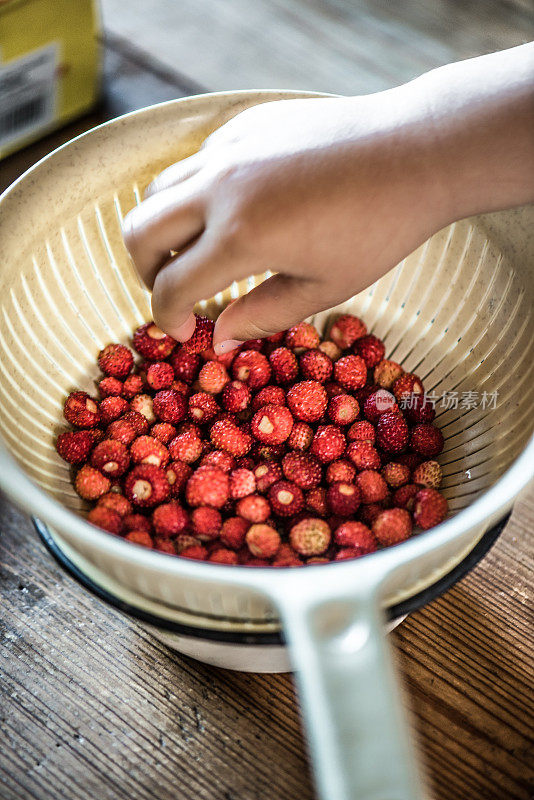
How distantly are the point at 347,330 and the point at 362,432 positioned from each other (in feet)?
0.38

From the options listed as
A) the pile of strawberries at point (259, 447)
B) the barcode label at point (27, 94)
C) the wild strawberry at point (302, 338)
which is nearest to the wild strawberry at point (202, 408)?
the pile of strawberries at point (259, 447)

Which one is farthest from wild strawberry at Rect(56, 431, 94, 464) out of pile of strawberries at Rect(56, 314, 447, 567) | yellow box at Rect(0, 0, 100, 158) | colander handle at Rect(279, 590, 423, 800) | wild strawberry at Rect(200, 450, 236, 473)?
yellow box at Rect(0, 0, 100, 158)

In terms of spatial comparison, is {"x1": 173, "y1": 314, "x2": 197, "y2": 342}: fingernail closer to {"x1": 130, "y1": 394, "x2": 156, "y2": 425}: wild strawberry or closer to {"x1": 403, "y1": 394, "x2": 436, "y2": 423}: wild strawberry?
{"x1": 130, "y1": 394, "x2": 156, "y2": 425}: wild strawberry

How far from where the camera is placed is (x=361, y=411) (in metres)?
0.72

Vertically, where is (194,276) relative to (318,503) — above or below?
above

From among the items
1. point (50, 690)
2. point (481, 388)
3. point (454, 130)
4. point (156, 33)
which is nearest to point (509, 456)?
point (481, 388)

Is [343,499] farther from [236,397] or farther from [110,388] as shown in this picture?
[110,388]

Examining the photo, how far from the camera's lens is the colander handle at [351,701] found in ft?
1.11

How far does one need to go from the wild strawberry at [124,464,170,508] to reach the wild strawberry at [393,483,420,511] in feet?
0.67

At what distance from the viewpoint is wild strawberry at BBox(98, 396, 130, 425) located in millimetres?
683

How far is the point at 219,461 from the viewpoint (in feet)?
2.11

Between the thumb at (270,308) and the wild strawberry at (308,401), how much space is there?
10 cm

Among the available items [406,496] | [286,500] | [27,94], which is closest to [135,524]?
[286,500]

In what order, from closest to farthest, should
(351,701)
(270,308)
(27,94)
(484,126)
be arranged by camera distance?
1. (351,701)
2. (484,126)
3. (270,308)
4. (27,94)
